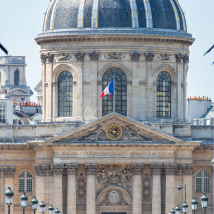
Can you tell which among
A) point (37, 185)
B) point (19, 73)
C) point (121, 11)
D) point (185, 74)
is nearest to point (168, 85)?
point (185, 74)

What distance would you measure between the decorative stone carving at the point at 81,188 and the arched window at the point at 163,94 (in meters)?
8.77

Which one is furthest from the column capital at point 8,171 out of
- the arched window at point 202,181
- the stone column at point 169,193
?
the arched window at point 202,181

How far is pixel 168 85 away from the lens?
8669 cm

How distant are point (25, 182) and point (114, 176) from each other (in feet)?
23.9

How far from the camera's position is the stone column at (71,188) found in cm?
8112

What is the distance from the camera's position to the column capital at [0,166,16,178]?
83688mm

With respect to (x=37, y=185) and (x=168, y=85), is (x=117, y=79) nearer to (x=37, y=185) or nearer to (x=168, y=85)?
(x=168, y=85)

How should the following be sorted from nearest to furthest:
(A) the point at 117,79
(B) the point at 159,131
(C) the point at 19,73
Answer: (B) the point at 159,131 → (A) the point at 117,79 → (C) the point at 19,73

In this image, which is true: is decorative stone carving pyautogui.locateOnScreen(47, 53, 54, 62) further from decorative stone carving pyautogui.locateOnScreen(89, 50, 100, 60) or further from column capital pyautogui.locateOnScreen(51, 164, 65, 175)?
column capital pyautogui.locateOnScreen(51, 164, 65, 175)

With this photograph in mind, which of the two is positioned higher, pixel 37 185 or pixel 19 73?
pixel 19 73

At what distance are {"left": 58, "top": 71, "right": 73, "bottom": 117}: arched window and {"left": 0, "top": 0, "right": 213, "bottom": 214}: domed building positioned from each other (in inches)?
A: 3.2

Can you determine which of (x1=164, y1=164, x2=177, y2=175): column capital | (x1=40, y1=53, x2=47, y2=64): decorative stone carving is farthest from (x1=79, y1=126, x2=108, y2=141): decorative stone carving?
(x1=40, y1=53, x2=47, y2=64): decorative stone carving

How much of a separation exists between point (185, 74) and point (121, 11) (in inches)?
298

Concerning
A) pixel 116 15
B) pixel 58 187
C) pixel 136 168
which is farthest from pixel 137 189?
pixel 116 15
